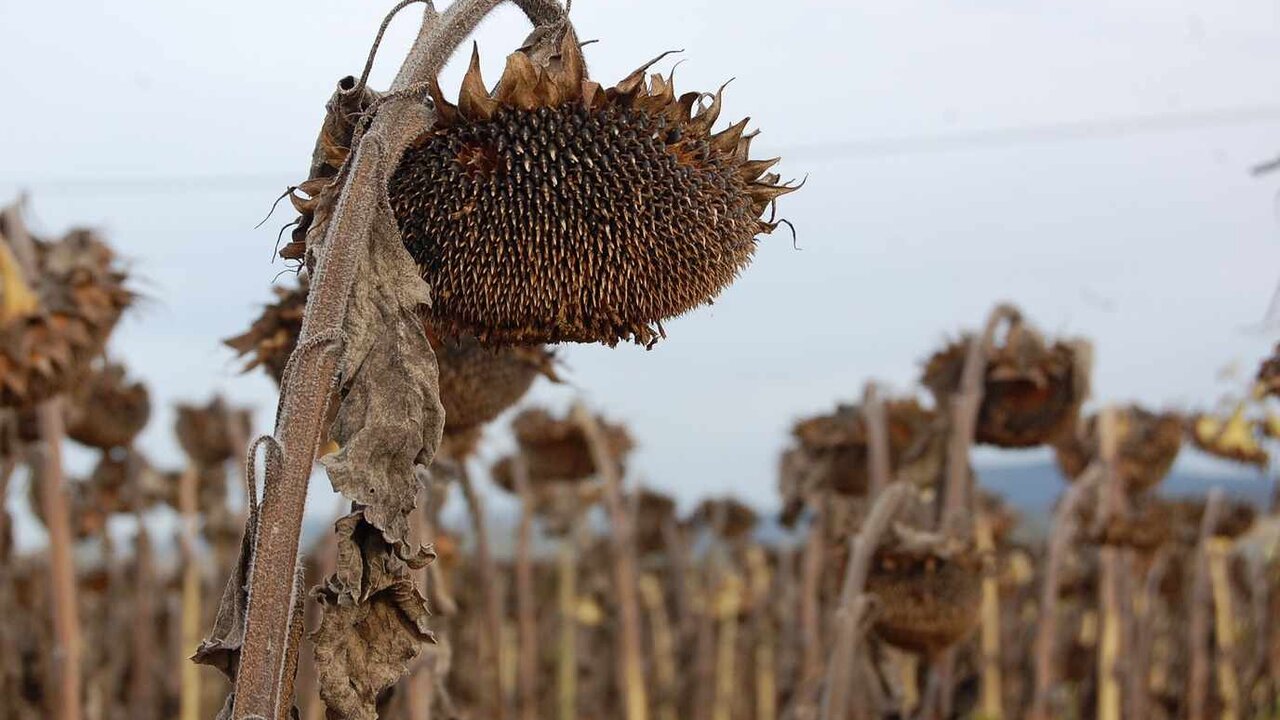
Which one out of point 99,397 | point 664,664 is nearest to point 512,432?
point 99,397

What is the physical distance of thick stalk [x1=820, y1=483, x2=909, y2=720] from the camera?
351 centimetres

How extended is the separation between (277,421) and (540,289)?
361 mm

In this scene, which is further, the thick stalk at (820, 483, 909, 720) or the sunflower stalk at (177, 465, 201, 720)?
the sunflower stalk at (177, 465, 201, 720)

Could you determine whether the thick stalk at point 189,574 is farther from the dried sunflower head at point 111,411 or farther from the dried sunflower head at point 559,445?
the dried sunflower head at point 559,445

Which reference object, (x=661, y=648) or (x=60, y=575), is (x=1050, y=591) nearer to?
(x=60, y=575)

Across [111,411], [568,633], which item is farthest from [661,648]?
[111,411]

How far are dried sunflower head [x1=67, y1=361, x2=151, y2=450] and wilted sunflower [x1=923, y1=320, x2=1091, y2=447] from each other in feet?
10.0

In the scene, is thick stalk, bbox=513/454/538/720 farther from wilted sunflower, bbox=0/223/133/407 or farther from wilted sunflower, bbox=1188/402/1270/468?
wilted sunflower, bbox=0/223/133/407

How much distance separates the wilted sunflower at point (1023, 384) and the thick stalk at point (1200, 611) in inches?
164

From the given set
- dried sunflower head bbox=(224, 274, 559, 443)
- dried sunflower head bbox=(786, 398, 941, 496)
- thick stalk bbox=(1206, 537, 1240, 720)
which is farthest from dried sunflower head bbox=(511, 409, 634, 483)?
thick stalk bbox=(1206, 537, 1240, 720)

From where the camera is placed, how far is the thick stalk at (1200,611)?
8148mm

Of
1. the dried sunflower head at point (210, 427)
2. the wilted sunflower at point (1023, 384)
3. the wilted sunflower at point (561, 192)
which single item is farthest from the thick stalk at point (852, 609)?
the dried sunflower head at point (210, 427)

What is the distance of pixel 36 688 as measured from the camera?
6473 mm

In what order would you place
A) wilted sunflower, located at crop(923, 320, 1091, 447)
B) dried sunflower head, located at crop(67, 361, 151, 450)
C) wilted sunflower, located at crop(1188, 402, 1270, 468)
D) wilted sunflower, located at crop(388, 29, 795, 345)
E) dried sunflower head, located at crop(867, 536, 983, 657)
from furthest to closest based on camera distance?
wilted sunflower, located at crop(1188, 402, 1270, 468), dried sunflower head, located at crop(67, 361, 151, 450), wilted sunflower, located at crop(923, 320, 1091, 447), dried sunflower head, located at crop(867, 536, 983, 657), wilted sunflower, located at crop(388, 29, 795, 345)
